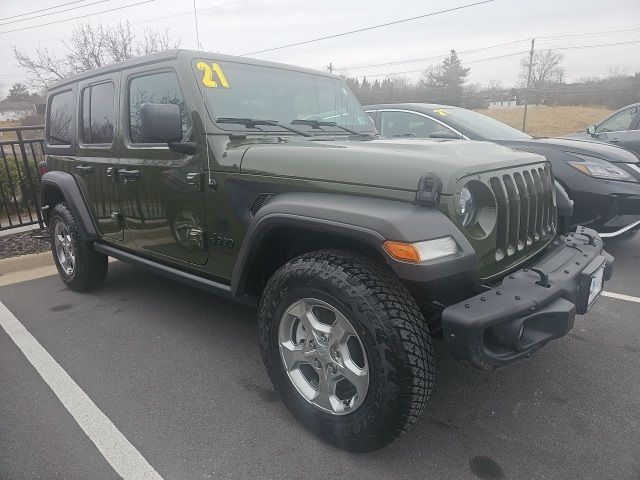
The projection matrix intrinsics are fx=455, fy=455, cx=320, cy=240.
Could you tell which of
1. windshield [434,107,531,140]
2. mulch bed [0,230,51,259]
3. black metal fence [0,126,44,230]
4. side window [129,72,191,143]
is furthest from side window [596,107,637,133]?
black metal fence [0,126,44,230]

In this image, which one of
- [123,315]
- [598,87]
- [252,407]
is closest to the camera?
[252,407]

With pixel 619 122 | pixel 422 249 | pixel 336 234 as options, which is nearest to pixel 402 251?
pixel 422 249

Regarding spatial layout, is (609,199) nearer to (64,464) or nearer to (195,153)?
(195,153)

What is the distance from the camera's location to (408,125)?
5668mm

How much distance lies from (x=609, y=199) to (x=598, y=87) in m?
33.4

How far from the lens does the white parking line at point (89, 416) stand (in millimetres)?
2082

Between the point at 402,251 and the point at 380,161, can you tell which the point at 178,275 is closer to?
the point at 380,161

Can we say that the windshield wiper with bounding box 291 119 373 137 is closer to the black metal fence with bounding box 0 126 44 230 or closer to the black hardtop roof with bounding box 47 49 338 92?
the black hardtop roof with bounding box 47 49 338 92

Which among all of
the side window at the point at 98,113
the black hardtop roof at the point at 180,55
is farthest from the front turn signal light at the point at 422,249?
the side window at the point at 98,113

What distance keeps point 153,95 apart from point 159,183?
0.62 meters

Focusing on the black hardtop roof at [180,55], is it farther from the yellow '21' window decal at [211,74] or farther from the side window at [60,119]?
the side window at [60,119]

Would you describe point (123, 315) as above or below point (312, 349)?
below

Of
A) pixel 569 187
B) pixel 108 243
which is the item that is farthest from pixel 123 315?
pixel 569 187

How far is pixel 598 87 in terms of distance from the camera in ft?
103
